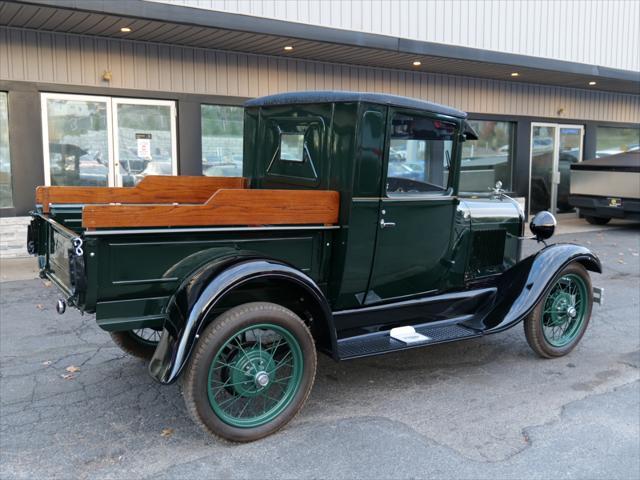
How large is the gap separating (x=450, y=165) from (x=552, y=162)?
37.8ft

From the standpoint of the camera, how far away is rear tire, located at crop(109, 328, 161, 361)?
4.42 metres

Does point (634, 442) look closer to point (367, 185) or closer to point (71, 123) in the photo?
point (367, 185)

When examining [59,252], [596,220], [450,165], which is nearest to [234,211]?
[59,252]

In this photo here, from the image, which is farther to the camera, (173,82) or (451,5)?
(451,5)

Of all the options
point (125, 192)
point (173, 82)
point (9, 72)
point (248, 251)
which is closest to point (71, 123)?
point (9, 72)

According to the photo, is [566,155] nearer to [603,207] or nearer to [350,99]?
[603,207]

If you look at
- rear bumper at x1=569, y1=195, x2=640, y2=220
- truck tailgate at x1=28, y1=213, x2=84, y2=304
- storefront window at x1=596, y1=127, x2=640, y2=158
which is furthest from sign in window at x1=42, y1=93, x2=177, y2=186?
storefront window at x1=596, y1=127, x2=640, y2=158

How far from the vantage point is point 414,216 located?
4.23 metres

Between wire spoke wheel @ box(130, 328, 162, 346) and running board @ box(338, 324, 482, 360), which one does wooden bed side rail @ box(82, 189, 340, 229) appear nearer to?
running board @ box(338, 324, 482, 360)

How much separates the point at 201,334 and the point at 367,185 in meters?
1.43

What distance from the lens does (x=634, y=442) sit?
3471 millimetres

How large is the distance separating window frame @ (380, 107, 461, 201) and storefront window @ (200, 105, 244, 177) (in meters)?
6.11

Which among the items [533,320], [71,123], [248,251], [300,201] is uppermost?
[71,123]

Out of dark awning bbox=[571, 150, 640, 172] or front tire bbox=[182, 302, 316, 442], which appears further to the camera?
dark awning bbox=[571, 150, 640, 172]
